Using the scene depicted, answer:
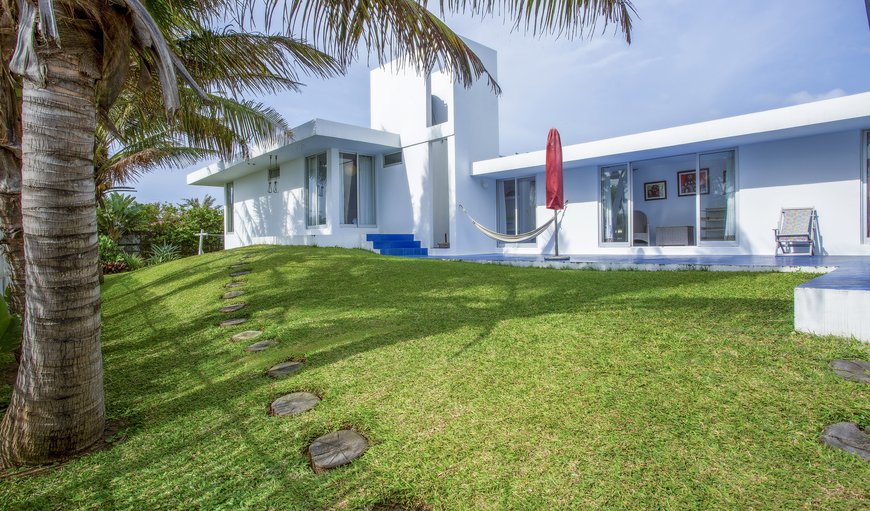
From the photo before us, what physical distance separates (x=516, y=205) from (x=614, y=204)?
255 centimetres

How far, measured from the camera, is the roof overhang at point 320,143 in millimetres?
10625

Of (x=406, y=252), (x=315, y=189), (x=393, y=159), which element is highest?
(x=393, y=159)

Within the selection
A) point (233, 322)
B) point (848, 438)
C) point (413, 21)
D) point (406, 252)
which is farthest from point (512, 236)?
point (848, 438)

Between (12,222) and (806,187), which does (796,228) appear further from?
(12,222)

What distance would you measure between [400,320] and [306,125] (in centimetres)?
779

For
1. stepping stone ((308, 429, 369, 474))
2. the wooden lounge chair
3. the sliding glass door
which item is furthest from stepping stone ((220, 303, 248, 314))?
the wooden lounge chair

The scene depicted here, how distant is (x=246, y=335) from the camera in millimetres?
4402

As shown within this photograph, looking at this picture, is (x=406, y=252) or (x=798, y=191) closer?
(x=798, y=191)

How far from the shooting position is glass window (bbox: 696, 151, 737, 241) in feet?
30.2

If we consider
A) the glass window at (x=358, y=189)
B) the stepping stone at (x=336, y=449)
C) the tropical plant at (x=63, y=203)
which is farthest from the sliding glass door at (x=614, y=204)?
the tropical plant at (x=63, y=203)

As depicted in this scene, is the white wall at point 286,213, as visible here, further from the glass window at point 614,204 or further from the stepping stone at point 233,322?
the stepping stone at point 233,322

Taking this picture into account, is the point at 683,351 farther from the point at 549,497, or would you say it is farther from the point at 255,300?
the point at 255,300

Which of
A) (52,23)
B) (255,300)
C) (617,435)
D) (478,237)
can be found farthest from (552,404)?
(478,237)

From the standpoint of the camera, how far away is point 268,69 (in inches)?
243
